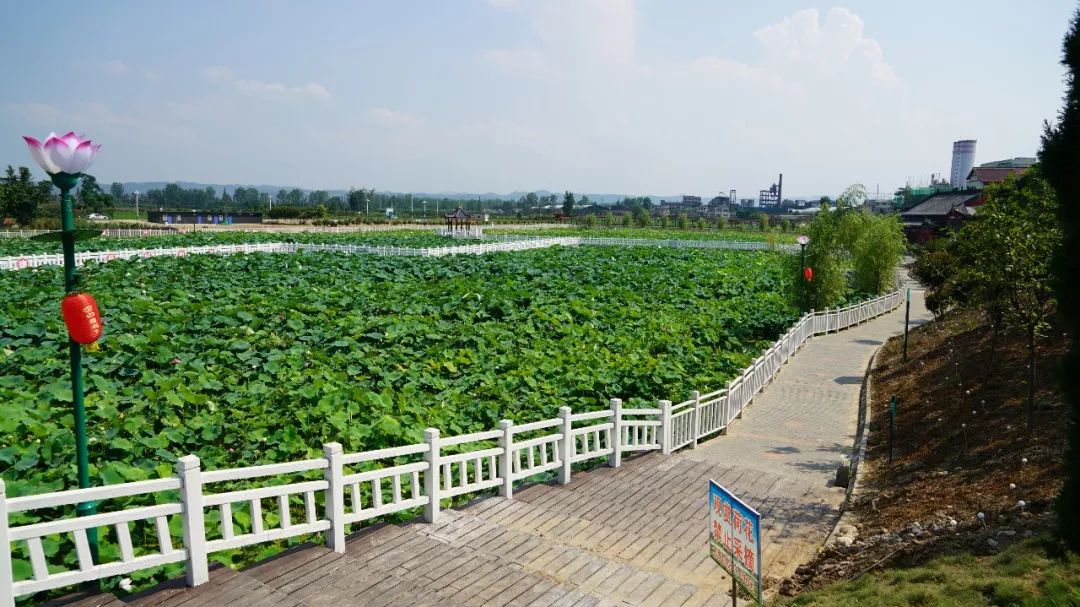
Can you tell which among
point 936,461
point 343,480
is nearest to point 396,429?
point 343,480

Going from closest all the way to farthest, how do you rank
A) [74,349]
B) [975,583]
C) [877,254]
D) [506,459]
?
1. [975,583]
2. [74,349]
3. [506,459]
4. [877,254]

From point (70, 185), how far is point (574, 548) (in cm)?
580

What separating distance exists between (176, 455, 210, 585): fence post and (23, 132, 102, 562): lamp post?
765 mm

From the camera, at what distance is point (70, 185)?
572 cm

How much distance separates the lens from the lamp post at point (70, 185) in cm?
550

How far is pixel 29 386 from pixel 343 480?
824 cm

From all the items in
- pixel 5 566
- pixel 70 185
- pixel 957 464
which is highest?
pixel 70 185

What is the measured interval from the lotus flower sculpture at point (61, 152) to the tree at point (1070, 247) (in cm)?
842

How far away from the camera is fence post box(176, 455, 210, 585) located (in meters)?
5.54

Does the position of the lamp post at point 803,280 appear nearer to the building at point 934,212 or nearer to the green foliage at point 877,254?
the green foliage at point 877,254

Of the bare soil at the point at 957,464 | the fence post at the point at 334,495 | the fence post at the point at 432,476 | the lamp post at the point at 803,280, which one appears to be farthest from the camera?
the lamp post at the point at 803,280

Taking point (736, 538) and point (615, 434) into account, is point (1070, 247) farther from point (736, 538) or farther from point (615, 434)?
point (615, 434)

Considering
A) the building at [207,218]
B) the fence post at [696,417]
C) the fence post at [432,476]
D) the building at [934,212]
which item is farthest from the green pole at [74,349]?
the building at [207,218]

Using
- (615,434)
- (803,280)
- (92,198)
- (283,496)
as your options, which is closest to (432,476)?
(283,496)
